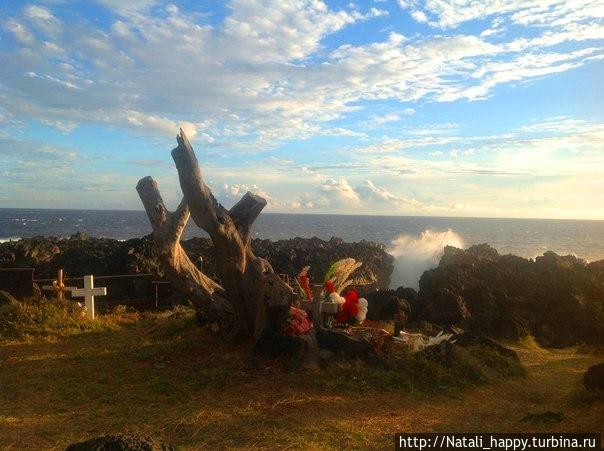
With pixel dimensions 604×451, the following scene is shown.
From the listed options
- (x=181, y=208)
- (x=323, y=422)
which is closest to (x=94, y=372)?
(x=181, y=208)

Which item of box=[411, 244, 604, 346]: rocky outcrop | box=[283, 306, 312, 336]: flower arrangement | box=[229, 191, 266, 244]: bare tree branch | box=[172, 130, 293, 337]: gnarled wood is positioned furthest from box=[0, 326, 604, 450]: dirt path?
box=[411, 244, 604, 346]: rocky outcrop

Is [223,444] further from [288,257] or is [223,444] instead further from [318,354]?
[288,257]

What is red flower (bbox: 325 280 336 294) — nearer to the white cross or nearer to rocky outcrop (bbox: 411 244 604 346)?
rocky outcrop (bbox: 411 244 604 346)

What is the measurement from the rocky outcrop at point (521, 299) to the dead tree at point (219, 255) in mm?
6901

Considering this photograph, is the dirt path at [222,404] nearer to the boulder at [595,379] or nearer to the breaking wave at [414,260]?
the boulder at [595,379]

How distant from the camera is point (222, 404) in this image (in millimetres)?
8680

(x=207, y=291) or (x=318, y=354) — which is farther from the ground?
(x=207, y=291)

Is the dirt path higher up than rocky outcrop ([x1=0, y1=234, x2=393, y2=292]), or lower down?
lower down

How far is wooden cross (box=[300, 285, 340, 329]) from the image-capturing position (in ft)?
38.4

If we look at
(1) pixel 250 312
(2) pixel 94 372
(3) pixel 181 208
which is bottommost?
(2) pixel 94 372

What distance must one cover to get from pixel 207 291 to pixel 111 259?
49.5 feet

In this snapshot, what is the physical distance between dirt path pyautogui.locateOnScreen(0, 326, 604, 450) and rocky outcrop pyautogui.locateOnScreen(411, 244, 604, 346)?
4.75 meters

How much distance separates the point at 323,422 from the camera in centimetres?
797

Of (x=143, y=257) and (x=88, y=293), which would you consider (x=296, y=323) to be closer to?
(x=88, y=293)
